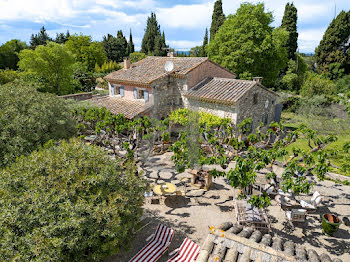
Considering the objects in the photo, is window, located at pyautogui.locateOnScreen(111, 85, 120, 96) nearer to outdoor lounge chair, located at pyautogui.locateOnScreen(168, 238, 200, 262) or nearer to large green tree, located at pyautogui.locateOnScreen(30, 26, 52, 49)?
outdoor lounge chair, located at pyautogui.locateOnScreen(168, 238, 200, 262)

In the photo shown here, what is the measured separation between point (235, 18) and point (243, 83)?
51.5ft

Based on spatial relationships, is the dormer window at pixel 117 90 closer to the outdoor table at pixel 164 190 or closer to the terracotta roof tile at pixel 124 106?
the terracotta roof tile at pixel 124 106

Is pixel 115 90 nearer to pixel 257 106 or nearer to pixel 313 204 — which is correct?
pixel 257 106

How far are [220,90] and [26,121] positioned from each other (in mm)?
15334

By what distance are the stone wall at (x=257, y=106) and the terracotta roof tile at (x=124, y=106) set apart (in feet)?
28.1

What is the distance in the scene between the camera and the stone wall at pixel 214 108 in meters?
19.3

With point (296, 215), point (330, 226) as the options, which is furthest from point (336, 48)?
point (296, 215)

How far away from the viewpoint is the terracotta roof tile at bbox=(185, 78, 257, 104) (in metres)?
19.2

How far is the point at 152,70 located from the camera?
23.6 m

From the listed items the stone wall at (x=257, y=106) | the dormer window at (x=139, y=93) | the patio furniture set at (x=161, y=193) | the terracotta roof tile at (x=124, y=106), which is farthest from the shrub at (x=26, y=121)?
Answer: the stone wall at (x=257, y=106)

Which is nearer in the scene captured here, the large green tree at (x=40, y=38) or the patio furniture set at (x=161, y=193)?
the patio furniture set at (x=161, y=193)

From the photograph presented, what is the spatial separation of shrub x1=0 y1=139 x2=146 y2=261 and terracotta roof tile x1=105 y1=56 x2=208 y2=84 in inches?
550

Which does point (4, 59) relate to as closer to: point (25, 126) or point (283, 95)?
point (25, 126)

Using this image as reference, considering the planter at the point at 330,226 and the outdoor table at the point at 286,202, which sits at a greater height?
the outdoor table at the point at 286,202
